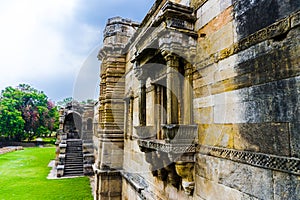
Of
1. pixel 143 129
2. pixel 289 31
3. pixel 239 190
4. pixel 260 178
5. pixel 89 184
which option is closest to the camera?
pixel 289 31

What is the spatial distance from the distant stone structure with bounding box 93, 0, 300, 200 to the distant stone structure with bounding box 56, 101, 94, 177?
36.1ft

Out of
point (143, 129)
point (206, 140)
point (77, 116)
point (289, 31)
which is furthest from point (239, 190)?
point (77, 116)

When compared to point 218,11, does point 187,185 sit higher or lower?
lower

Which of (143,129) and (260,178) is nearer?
(260,178)

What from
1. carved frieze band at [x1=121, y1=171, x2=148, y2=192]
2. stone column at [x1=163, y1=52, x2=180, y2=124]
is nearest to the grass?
carved frieze band at [x1=121, y1=171, x2=148, y2=192]

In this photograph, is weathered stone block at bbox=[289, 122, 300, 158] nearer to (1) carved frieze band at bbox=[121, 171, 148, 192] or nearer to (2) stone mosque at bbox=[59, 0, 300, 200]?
(2) stone mosque at bbox=[59, 0, 300, 200]

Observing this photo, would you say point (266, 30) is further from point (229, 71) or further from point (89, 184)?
point (89, 184)

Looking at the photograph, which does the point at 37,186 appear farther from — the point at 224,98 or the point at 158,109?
the point at 224,98

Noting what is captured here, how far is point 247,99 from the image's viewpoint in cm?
202

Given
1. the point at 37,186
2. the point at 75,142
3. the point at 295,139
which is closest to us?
the point at 295,139

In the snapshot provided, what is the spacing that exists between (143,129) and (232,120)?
217cm

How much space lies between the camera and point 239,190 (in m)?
2.06

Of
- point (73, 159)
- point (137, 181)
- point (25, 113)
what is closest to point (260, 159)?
point (137, 181)

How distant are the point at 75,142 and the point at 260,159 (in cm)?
1830
